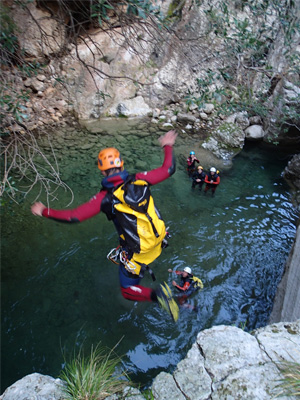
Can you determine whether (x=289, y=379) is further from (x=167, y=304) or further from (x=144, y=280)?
(x=144, y=280)

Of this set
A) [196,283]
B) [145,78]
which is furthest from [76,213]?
[145,78]

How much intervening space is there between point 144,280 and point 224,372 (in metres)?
3.09

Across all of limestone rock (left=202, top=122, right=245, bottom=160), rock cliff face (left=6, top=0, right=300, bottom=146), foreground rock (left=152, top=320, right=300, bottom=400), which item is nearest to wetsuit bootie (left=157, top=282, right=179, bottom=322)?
foreground rock (left=152, top=320, right=300, bottom=400)

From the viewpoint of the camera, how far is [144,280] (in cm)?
510

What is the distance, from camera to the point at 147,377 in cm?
378

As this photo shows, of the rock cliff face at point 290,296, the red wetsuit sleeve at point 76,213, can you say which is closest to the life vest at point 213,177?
the rock cliff face at point 290,296

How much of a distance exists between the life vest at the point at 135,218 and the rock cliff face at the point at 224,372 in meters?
1.44

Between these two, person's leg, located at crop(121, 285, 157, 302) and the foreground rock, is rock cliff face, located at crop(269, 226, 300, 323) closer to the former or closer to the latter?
the foreground rock

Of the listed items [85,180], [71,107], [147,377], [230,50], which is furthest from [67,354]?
[71,107]

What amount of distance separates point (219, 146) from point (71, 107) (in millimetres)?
6458

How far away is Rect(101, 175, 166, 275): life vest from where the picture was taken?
3.22m

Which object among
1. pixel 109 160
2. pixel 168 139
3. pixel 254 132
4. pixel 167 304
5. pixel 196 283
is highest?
pixel 168 139

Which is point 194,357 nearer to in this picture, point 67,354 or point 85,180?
point 67,354

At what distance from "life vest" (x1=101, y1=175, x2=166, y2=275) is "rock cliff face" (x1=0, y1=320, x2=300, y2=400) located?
4.73 feet
